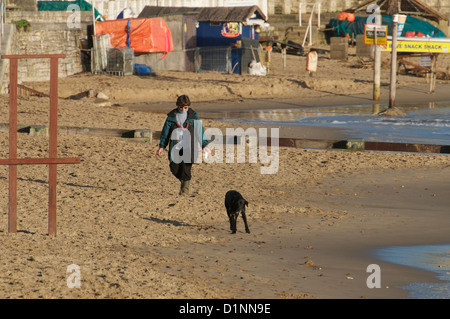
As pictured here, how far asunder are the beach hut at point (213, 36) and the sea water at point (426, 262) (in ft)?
84.4

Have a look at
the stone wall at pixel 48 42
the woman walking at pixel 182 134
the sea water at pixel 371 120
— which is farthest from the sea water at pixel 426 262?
the stone wall at pixel 48 42

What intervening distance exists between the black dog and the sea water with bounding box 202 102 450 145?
9563 millimetres

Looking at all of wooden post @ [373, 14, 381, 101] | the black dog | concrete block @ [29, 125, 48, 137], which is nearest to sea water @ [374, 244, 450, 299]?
the black dog

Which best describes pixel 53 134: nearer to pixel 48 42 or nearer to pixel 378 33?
pixel 378 33

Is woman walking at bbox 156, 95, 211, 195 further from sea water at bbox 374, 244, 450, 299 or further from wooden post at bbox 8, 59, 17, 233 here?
sea water at bbox 374, 244, 450, 299

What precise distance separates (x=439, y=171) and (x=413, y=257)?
18.6 ft

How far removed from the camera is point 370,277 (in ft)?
23.6

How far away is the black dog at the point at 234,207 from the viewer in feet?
28.8

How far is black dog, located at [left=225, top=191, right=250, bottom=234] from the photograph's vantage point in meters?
8.77

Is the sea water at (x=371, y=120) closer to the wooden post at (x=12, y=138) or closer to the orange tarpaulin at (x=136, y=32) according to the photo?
the orange tarpaulin at (x=136, y=32)

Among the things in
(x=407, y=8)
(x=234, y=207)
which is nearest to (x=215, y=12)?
(x=407, y=8)

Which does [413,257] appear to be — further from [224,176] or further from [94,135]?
[94,135]

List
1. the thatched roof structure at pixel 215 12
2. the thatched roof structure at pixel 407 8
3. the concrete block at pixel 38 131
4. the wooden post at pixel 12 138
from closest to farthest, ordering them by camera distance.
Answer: the wooden post at pixel 12 138, the concrete block at pixel 38 131, the thatched roof structure at pixel 407 8, the thatched roof structure at pixel 215 12
